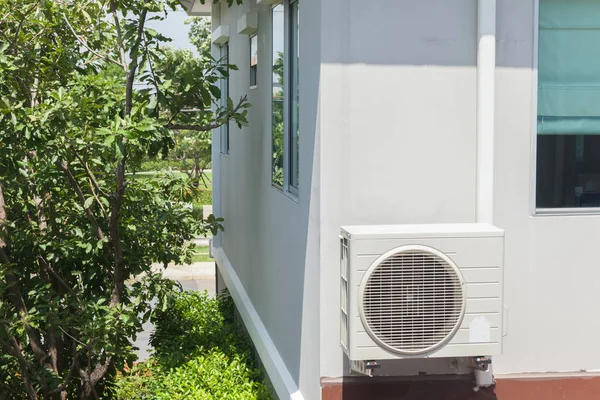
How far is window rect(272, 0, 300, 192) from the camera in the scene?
5.51 metres

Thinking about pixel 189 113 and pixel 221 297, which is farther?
pixel 221 297

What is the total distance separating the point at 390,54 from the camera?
418cm

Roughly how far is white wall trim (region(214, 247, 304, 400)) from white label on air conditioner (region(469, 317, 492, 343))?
1343 mm

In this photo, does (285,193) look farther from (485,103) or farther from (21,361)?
(21,361)

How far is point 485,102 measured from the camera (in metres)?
4.20

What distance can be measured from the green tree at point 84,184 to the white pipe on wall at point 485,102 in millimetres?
2143

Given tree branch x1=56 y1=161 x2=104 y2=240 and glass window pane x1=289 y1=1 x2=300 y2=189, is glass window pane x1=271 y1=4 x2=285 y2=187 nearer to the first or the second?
glass window pane x1=289 y1=1 x2=300 y2=189

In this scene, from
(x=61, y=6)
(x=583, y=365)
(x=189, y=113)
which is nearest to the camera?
(x=583, y=365)

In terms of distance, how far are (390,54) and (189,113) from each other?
263 centimetres

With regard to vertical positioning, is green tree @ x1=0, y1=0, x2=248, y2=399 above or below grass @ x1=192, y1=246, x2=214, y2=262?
above

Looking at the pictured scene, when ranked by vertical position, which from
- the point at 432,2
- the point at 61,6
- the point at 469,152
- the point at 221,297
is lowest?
the point at 221,297

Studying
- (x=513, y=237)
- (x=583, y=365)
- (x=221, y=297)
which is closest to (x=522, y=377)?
(x=583, y=365)

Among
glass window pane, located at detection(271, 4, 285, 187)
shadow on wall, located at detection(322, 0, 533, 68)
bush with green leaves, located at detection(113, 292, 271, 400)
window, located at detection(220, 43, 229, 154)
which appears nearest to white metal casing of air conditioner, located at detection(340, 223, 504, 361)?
shadow on wall, located at detection(322, 0, 533, 68)

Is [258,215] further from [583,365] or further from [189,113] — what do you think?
[583,365]
